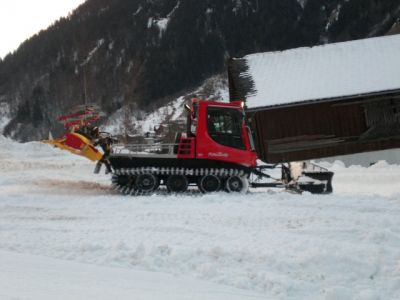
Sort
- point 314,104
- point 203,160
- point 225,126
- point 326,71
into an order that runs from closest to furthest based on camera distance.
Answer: point 203,160, point 225,126, point 314,104, point 326,71

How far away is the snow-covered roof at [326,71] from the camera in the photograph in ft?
68.5

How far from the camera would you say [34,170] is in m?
16.7

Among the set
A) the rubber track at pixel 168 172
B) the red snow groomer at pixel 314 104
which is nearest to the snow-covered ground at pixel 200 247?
the rubber track at pixel 168 172

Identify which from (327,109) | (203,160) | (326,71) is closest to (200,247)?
(203,160)

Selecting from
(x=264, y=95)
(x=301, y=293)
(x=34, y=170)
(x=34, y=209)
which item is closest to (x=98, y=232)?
(x=34, y=209)

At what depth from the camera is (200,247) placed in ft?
22.6

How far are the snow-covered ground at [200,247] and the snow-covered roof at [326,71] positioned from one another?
10.7m

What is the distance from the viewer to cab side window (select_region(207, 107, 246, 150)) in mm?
12148

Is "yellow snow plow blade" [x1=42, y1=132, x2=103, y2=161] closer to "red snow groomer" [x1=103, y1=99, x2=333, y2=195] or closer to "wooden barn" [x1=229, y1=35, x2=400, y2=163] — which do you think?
"red snow groomer" [x1=103, y1=99, x2=333, y2=195]

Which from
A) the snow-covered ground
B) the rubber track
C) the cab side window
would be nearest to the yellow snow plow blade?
the rubber track

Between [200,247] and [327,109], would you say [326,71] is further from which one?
[200,247]

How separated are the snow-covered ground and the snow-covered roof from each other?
35.2 ft

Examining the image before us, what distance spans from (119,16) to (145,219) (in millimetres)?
97873

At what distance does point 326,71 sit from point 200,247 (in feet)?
57.5
